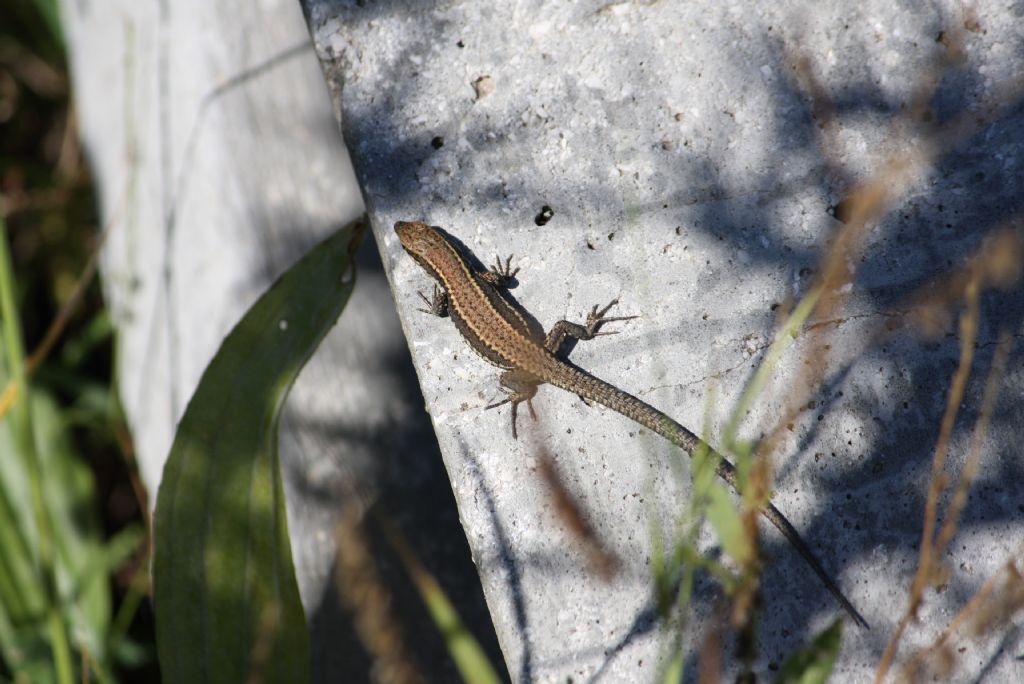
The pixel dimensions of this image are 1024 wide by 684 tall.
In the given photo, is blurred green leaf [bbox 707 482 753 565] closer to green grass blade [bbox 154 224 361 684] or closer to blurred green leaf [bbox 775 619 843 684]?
blurred green leaf [bbox 775 619 843 684]

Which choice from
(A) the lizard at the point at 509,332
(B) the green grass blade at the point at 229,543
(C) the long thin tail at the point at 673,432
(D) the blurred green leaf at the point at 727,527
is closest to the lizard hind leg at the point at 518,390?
(A) the lizard at the point at 509,332

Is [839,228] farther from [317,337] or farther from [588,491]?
[317,337]

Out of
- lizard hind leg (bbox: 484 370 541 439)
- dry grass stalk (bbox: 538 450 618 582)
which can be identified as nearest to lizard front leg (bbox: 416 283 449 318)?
lizard hind leg (bbox: 484 370 541 439)

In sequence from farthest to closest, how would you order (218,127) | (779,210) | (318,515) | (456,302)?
1. (218,127)
2. (318,515)
3. (456,302)
4. (779,210)

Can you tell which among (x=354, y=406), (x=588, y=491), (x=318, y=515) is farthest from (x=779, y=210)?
(x=318, y=515)

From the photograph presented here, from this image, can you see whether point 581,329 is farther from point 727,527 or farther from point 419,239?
point 727,527

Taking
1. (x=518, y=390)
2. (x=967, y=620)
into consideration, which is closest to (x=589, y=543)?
(x=518, y=390)
